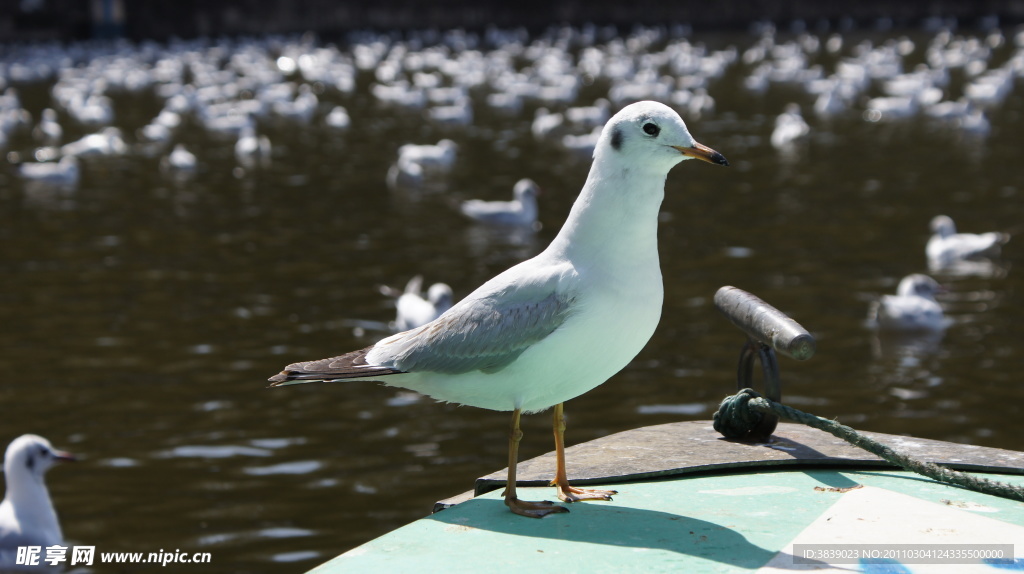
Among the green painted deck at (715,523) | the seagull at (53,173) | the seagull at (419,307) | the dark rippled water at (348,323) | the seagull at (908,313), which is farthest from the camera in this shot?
the seagull at (53,173)

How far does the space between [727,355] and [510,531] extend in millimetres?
6990

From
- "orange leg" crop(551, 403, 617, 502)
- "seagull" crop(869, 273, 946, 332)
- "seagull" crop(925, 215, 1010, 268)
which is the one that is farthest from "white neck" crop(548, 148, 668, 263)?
"seagull" crop(925, 215, 1010, 268)

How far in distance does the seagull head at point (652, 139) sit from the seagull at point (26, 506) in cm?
453

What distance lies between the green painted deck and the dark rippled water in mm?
3273

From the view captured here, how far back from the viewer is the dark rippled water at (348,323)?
7.98 m

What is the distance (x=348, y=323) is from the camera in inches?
449

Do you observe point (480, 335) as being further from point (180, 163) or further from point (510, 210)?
point (180, 163)

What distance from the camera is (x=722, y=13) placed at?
59.2m

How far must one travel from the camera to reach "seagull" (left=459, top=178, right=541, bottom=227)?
15953 mm

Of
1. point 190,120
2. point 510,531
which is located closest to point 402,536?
point 510,531

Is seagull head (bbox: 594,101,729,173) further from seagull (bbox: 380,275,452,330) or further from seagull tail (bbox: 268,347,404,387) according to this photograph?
seagull (bbox: 380,275,452,330)

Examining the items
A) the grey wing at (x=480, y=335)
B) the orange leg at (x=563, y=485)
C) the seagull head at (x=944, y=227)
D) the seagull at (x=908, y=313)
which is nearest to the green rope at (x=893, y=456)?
the orange leg at (x=563, y=485)

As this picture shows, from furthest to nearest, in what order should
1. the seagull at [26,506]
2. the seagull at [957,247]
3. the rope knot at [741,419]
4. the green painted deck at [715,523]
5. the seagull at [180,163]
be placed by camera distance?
the seagull at [180,163] < the seagull at [957,247] < the seagull at [26,506] < the rope knot at [741,419] < the green painted deck at [715,523]

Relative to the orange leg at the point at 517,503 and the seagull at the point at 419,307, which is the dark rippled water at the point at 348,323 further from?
the orange leg at the point at 517,503
